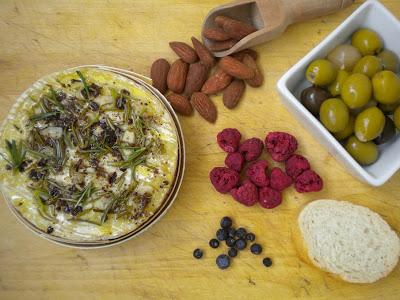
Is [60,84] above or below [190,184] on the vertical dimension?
above

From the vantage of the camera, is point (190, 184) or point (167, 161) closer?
point (167, 161)

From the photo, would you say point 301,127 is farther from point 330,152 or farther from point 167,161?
point 167,161

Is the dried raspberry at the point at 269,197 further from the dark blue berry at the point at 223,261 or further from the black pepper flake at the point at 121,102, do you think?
the black pepper flake at the point at 121,102

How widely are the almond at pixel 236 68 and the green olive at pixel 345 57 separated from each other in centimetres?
25

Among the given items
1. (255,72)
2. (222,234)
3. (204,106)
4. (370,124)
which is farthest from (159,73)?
(370,124)

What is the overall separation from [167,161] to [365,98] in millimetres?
592

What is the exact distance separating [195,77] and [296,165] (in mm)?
431

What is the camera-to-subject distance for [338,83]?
1319 millimetres

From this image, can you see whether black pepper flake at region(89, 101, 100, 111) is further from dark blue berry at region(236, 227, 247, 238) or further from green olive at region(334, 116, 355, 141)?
green olive at region(334, 116, 355, 141)

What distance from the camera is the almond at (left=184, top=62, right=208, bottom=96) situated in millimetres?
1453

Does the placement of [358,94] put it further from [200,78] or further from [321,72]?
[200,78]

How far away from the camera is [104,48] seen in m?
1.51

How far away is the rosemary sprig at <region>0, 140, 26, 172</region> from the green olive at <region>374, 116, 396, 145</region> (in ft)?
3.42

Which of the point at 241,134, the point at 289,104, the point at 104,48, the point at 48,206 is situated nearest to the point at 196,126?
the point at 241,134
